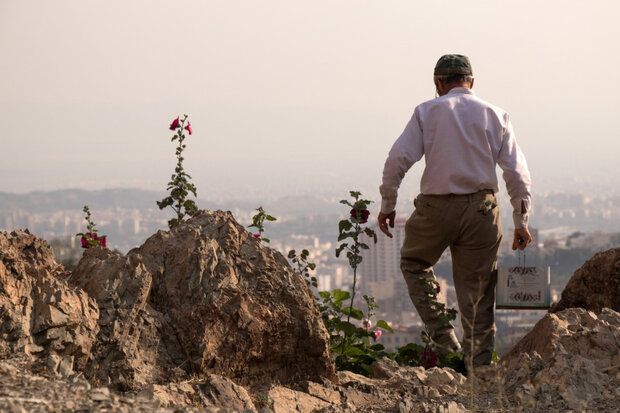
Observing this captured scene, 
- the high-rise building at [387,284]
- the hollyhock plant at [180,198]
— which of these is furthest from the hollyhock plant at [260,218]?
the high-rise building at [387,284]

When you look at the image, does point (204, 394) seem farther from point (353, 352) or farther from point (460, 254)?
point (460, 254)

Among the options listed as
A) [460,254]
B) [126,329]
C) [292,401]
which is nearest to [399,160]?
[460,254]

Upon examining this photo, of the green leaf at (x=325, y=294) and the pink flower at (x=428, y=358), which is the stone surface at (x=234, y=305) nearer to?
the pink flower at (x=428, y=358)

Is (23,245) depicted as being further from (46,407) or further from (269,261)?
(46,407)

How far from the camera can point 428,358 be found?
6020 mm

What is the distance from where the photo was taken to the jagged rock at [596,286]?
6.36 m

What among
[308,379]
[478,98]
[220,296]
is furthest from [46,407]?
[478,98]

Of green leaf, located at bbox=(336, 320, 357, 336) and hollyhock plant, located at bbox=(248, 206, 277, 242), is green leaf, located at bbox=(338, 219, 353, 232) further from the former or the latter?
green leaf, located at bbox=(336, 320, 357, 336)

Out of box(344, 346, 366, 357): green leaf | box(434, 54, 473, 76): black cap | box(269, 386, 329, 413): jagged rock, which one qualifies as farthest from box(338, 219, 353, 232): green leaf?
box(269, 386, 329, 413): jagged rock

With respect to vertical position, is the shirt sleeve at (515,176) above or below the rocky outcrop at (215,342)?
above

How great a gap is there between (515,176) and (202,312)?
248 cm

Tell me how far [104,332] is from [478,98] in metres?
3.11

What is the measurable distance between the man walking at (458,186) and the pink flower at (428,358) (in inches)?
11.9

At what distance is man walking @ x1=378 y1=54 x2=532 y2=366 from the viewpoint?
543cm
